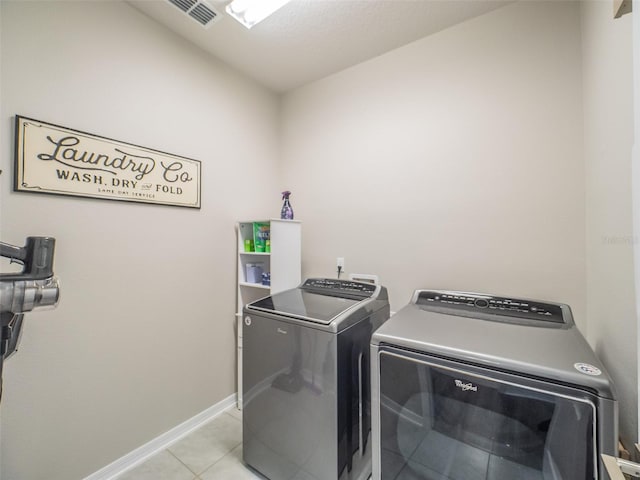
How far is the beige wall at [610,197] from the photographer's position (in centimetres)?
85

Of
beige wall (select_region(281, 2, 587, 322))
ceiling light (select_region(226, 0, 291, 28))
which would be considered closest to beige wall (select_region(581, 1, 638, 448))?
beige wall (select_region(281, 2, 587, 322))

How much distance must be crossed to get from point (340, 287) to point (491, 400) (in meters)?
1.08

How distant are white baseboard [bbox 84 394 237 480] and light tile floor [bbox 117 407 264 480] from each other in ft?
0.11

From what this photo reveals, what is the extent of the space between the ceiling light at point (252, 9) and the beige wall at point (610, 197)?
60.0 inches

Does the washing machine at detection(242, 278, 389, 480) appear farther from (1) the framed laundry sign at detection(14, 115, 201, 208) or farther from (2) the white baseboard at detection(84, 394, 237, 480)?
(1) the framed laundry sign at detection(14, 115, 201, 208)

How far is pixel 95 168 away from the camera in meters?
1.44

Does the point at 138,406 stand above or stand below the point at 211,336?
below

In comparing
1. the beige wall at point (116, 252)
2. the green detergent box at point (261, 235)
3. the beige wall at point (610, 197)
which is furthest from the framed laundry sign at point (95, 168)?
the beige wall at point (610, 197)

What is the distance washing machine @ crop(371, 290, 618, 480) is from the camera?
79 cm

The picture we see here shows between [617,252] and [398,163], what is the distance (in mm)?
1283

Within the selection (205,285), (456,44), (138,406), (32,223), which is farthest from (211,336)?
(456,44)

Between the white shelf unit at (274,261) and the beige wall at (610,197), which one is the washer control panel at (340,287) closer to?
the white shelf unit at (274,261)

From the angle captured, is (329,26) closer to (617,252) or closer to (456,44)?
(456,44)

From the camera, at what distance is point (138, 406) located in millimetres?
1638
